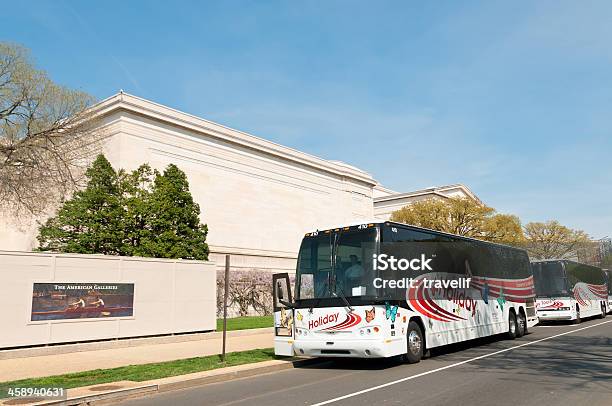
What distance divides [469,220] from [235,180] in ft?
78.6

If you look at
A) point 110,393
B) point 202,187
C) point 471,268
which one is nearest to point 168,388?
point 110,393

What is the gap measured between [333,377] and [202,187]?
34591 mm

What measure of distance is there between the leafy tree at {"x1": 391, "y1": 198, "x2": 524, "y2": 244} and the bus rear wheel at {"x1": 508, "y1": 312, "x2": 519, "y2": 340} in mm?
33554

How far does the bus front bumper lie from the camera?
436 inches

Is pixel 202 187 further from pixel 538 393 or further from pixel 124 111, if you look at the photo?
pixel 538 393

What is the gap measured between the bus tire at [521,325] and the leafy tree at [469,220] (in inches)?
1283

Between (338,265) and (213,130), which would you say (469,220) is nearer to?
(213,130)

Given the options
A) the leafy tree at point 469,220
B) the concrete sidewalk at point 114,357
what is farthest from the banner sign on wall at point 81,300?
the leafy tree at point 469,220

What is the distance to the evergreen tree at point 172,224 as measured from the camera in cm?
2656

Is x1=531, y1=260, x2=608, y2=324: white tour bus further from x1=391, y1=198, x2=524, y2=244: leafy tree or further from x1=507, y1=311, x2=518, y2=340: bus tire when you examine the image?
x1=391, y1=198, x2=524, y2=244: leafy tree

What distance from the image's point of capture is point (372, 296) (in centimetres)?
1121

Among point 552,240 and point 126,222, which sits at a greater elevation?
point 552,240

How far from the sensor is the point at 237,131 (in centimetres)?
4775

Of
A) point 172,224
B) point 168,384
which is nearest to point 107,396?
point 168,384
